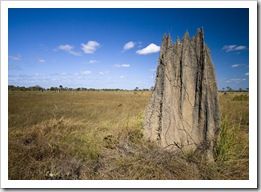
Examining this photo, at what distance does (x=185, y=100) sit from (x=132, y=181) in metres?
1.86

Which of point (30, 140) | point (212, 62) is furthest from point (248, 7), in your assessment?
point (30, 140)

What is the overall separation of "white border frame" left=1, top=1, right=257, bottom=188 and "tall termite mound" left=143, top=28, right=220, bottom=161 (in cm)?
58

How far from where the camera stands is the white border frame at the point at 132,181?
3.52 m

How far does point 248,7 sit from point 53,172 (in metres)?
4.54

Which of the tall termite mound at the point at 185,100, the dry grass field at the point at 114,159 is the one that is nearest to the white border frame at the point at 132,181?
the dry grass field at the point at 114,159

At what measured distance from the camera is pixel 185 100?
430 cm

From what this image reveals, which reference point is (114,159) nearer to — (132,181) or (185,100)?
(132,181)

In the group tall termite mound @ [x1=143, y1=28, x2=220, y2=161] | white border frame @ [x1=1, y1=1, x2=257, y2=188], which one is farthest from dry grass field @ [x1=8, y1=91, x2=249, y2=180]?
tall termite mound @ [x1=143, y1=28, x2=220, y2=161]

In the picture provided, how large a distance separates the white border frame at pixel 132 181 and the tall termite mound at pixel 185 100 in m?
0.58

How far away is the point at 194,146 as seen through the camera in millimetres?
4160

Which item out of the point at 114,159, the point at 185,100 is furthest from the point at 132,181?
the point at 185,100

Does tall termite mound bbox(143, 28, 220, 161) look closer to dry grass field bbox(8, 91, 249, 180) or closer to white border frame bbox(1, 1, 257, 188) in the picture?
dry grass field bbox(8, 91, 249, 180)

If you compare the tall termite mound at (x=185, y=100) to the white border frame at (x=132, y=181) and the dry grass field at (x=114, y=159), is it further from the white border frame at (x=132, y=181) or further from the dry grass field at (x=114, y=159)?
the white border frame at (x=132, y=181)

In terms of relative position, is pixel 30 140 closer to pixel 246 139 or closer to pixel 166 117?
pixel 166 117
